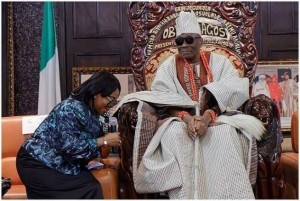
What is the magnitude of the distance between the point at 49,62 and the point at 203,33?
158cm

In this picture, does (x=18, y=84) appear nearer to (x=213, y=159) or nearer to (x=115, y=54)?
(x=115, y=54)

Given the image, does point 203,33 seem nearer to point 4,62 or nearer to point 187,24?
point 187,24

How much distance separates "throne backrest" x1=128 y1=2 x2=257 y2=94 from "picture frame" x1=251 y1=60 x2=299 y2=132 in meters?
0.84

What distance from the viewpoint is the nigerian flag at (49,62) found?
3832 mm

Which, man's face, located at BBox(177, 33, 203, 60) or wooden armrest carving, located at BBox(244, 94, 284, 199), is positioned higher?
man's face, located at BBox(177, 33, 203, 60)

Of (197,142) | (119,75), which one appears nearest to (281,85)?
(119,75)

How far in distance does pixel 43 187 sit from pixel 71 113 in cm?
40

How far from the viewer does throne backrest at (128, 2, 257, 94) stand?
2.99 meters

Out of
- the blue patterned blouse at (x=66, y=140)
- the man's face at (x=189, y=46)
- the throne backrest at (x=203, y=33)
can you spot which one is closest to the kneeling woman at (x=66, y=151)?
the blue patterned blouse at (x=66, y=140)

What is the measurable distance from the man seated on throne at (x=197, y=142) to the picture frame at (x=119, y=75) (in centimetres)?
133

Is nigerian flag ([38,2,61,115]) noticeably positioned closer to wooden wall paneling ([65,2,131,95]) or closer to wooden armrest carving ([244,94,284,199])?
wooden wall paneling ([65,2,131,95])

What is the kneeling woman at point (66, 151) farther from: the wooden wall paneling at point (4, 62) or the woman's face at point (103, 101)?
the wooden wall paneling at point (4, 62)

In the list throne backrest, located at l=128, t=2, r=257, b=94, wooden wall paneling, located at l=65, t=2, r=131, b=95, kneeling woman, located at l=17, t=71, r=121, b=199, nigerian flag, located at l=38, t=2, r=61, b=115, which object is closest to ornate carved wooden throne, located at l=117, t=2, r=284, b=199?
throne backrest, located at l=128, t=2, r=257, b=94

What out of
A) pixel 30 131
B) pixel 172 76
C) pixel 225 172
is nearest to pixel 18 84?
pixel 30 131
